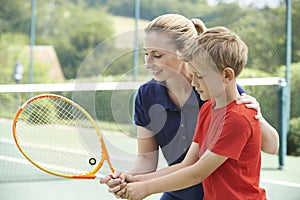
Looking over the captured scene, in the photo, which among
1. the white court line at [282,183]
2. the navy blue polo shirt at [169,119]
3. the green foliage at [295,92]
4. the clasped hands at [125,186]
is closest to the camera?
the clasped hands at [125,186]

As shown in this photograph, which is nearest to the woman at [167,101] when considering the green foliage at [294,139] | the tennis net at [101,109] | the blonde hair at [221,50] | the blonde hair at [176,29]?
the blonde hair at [176,29]

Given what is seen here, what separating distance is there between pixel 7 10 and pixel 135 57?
659cm

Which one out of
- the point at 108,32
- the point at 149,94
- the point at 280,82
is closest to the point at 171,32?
the point at 149,94

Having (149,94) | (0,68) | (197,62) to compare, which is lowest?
(0,68)

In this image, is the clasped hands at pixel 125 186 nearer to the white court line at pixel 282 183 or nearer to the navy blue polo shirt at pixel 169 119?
the navy blue polo shirt at pixel 169 119

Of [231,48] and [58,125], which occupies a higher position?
[231,48]

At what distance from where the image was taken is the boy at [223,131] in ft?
7.14

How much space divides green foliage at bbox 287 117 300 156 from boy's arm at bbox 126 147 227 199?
5.47 metres

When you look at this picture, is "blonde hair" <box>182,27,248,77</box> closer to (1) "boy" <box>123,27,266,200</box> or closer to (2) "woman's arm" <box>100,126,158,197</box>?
(1) "boy" <box>123,27,266,200</box>

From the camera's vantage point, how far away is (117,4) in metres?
14.5

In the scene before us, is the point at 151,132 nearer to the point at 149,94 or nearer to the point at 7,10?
the point at 149,94

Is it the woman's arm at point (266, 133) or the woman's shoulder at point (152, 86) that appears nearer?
the woman's arm at point (266, 133)

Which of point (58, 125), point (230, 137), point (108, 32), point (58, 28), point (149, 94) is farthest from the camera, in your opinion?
point (58, 28)

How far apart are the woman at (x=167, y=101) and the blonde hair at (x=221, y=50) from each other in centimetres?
32
